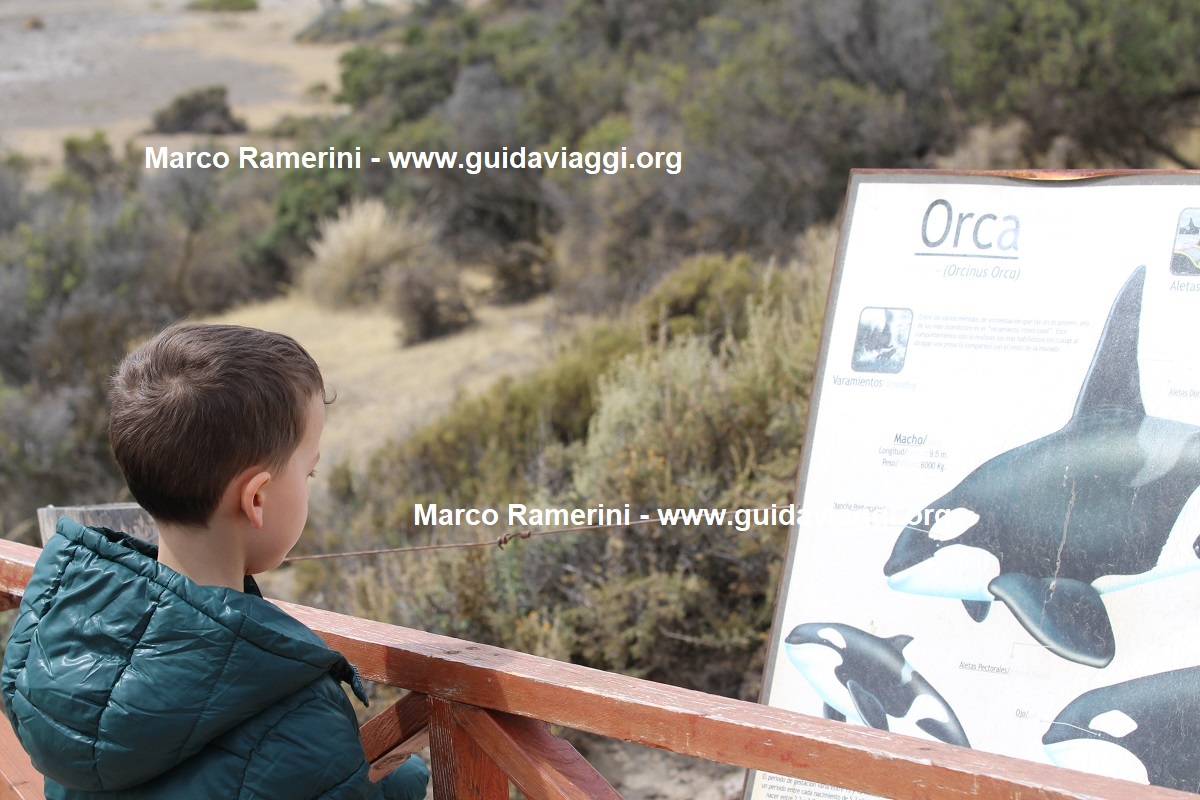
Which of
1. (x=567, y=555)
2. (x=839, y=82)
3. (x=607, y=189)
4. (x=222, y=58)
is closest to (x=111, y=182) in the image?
(x=222, y=58)

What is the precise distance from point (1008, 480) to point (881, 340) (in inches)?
14.4

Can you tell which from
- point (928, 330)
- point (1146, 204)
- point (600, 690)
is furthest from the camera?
point (928, 330)

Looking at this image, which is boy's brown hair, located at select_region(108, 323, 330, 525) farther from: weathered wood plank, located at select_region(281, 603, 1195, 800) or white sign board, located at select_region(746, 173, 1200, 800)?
white sign board, located at select_region(746, 173, 1200, 800)

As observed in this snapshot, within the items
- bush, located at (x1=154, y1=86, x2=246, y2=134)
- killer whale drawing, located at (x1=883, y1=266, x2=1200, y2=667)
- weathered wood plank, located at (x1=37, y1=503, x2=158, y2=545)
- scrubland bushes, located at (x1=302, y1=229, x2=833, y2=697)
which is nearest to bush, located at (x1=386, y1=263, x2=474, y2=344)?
scrubland bushes, located at (x1=302, y1=229, x2=833, y2=697)

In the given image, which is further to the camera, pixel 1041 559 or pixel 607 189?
pixel 607 189

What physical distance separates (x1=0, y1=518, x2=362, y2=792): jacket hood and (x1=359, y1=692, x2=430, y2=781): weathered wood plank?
0.22 meters

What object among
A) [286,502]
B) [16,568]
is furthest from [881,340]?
[16,568]

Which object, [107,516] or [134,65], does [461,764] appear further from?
[134,65]

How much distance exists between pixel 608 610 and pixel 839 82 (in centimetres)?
633

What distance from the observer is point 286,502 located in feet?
4.47

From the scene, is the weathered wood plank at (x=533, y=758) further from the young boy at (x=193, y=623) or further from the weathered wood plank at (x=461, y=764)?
the young boy at (x=193, y=623)

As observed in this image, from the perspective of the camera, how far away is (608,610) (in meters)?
3.80

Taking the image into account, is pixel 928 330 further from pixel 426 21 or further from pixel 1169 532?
pixel 426 21

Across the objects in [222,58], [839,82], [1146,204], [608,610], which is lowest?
[608,610]
